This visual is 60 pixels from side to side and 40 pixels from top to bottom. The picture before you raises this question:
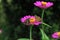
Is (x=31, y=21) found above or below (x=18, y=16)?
below

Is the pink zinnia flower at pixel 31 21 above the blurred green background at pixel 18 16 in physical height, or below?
below

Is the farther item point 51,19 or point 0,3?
point 0,3

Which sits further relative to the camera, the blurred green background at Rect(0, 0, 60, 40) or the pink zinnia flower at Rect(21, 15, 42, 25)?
the blurred green background at Rect(0, 0, 60, 40)

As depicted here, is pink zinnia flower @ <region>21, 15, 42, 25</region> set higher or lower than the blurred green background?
lower

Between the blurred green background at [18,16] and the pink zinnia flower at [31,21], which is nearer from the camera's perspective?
the pink zinnia flower at [31,21]

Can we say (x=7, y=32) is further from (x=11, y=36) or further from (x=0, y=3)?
(x=0, y=3)

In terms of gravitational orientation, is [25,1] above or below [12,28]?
above

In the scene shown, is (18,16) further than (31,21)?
Yes

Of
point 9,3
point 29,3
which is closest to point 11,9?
point 9,3
